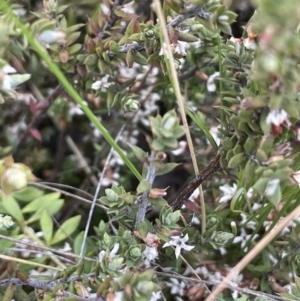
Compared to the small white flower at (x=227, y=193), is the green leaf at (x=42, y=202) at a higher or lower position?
lower

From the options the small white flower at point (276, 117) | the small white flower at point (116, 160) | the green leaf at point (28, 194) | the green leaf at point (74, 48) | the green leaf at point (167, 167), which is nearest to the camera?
the small white flower at point (276, 117)

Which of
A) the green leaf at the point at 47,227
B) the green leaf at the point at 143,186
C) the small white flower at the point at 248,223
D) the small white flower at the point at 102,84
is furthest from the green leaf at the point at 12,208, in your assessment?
the small white flower at the point at 248,223

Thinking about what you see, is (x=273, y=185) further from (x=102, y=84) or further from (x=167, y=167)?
(x=102, y=84)

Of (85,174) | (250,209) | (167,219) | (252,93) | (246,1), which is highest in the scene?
(252,93)

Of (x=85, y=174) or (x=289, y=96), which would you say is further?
(x=85, y=174)

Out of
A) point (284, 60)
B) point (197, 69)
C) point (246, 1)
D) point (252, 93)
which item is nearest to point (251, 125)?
point (252, 93)

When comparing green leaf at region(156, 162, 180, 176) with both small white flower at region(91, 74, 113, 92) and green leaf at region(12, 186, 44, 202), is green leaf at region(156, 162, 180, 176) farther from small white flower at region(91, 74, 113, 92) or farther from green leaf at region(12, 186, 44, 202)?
green leaf at region(12, 186, 44, 202)

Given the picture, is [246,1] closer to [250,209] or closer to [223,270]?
[250,209]

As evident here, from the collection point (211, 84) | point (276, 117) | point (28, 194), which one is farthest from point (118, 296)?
point (211, 84)

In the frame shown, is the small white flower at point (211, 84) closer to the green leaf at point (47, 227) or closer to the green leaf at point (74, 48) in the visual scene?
the green leaf at point (74, 48)
